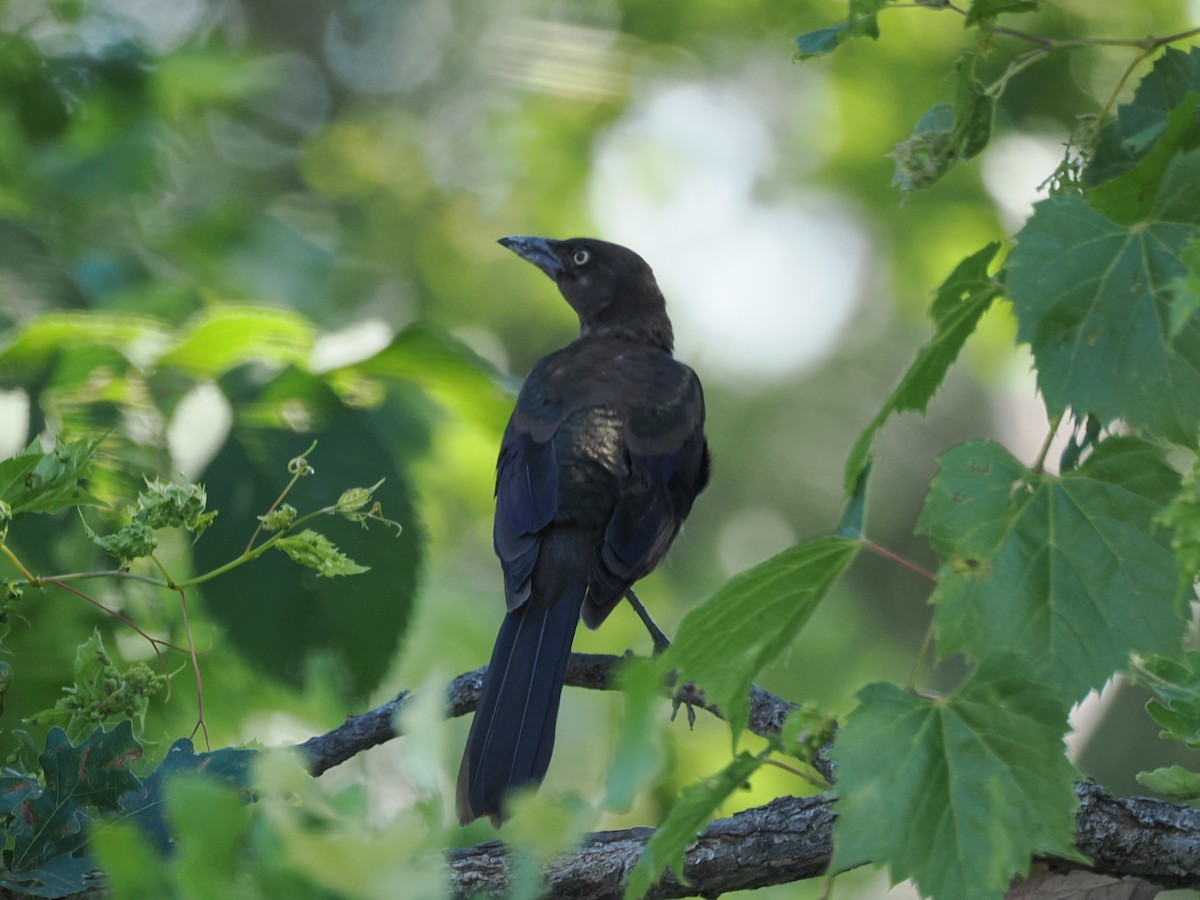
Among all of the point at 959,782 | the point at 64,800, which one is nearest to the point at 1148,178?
the point at 959,782

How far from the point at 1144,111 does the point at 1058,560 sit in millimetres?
719

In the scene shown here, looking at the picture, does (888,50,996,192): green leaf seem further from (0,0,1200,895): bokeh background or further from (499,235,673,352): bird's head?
(499,235,673,352): bird's head

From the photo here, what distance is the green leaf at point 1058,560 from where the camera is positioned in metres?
1.56

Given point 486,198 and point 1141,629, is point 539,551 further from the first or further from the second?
point 486,198

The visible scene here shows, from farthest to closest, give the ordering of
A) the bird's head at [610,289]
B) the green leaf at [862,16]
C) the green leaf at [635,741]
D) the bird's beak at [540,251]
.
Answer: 1. the bird's beak at [540,251]
2. the bird's head at [610,289]
3. the green leaf at [862,16]
4. the green leaf at [635,741]

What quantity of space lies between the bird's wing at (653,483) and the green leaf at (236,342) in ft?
3.87

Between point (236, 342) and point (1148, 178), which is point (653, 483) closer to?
point (236, 342)

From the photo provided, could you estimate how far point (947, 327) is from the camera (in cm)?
172

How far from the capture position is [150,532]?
1858 mm

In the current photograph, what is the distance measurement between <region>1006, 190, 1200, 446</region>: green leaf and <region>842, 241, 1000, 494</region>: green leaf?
0.09 m

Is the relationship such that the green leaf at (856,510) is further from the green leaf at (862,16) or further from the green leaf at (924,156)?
the green leaf at (862,16)

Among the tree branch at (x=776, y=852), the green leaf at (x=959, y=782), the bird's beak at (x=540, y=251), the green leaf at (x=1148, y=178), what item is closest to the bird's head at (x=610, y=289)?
the bird's beak at (x=540, y=251)

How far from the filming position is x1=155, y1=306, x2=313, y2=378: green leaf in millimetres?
3061

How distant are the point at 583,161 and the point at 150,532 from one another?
29.4 feet
